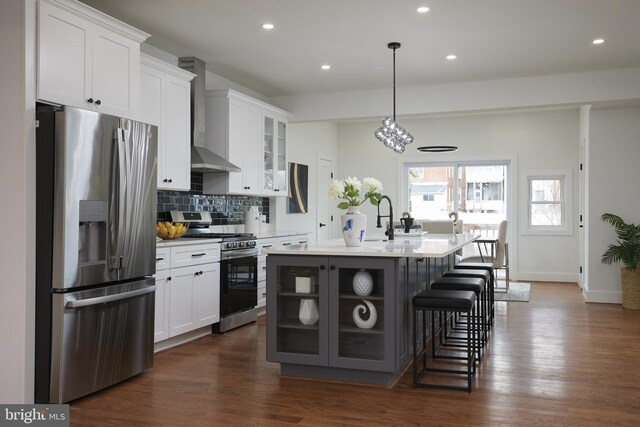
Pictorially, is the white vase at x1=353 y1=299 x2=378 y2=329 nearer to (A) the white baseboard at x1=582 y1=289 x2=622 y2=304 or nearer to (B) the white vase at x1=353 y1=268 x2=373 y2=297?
(B) the white vase at x1=353 y1=268 x2=373 y2=297

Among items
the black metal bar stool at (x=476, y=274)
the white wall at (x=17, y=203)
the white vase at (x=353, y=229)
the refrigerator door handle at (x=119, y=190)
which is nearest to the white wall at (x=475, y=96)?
the black metal bar stool at (x=476, y=274)

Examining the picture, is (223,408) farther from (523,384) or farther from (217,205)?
(217,205)

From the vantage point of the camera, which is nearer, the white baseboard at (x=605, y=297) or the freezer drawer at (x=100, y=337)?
the freezer drawer at (x=100, y=337)

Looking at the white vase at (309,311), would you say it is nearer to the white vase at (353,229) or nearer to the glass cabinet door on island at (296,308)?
the glass cabinet door on island at (296,308)

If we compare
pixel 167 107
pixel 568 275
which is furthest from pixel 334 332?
pixel 568 275

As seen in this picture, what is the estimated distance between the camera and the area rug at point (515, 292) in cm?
731

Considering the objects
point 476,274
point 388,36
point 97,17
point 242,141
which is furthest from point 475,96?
point 97,17

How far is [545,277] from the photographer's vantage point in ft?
29.9

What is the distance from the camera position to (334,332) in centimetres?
371

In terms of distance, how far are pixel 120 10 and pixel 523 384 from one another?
3.97 metres

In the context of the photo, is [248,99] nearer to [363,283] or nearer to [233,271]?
[233,271]

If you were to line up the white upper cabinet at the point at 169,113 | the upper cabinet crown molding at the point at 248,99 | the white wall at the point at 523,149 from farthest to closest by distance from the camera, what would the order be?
the white wall at the point at 523,149, the upper cabinet crown molding at the point at 248,99, the white upper cabinet at the point at 169,113

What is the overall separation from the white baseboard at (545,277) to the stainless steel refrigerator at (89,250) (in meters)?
6.98

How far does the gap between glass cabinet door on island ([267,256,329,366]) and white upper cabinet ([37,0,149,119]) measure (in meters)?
1.56
